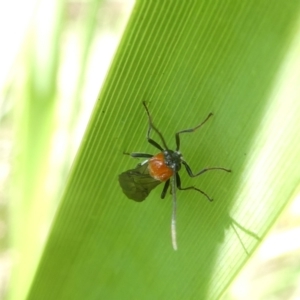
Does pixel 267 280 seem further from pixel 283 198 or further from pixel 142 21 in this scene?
pixel 142 21

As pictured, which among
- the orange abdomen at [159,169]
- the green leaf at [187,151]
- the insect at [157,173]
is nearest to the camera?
the green leaf at [187,151]

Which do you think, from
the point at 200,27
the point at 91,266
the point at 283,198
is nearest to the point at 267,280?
the point at 91,266

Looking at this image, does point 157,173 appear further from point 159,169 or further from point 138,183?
point 138,183

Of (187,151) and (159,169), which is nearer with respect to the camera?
(187,151)

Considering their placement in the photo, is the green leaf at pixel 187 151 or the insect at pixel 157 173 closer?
the green leaf at pixel 187 151

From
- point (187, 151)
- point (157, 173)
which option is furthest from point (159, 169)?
point (187, 151)
